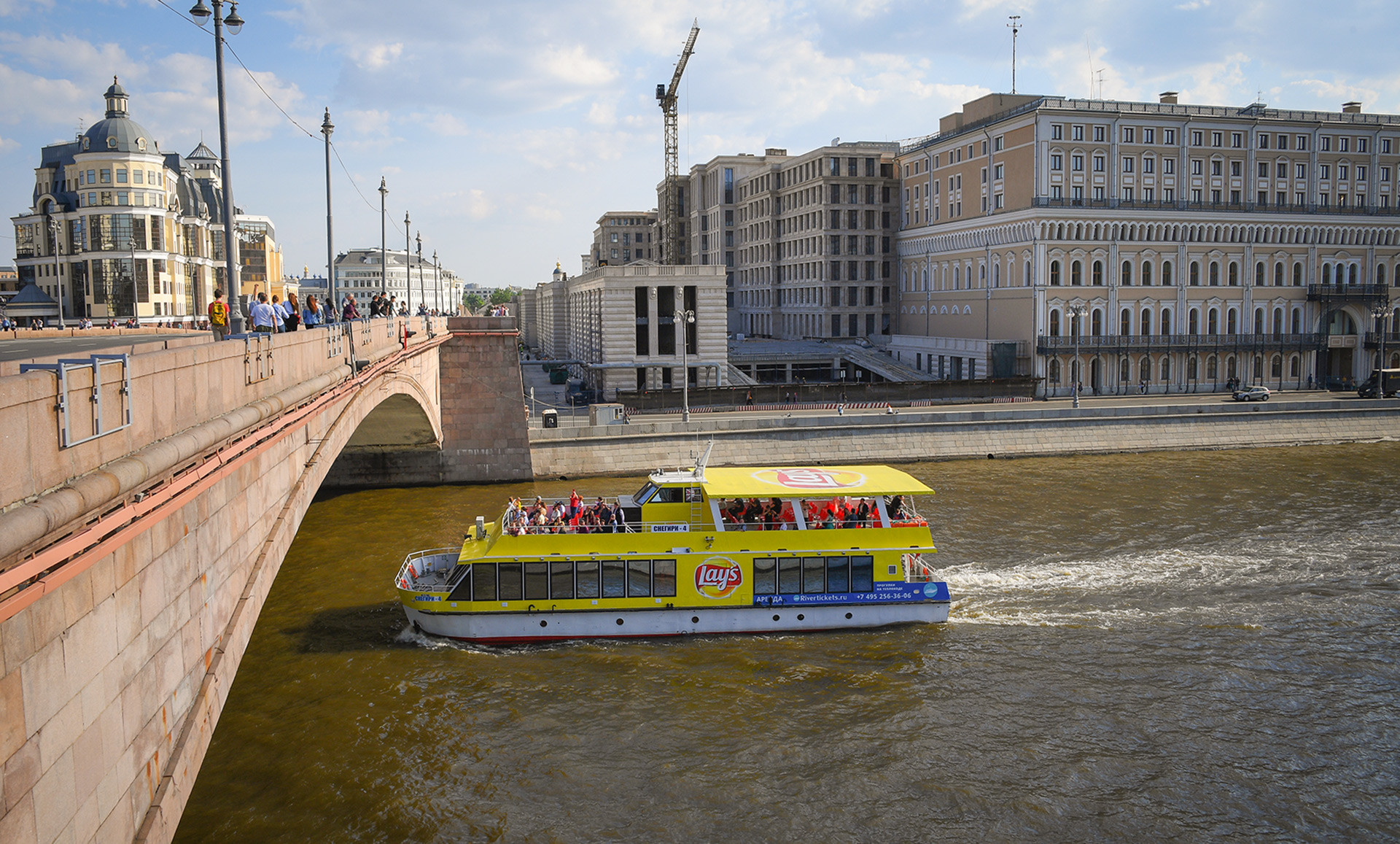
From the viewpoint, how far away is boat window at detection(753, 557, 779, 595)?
23.8 meters

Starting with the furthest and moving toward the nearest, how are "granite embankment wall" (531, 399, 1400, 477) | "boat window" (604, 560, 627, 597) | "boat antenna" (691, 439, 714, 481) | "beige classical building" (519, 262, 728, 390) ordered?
"beige classical building" (519, 262, 728, 390) → "granite embankment wall" (531, 399, 1400, 477) → "boat antenna" (691, 439, 714, 481) → "boat window" (604, 560, 627, 597)

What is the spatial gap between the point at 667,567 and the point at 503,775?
754 centimetres

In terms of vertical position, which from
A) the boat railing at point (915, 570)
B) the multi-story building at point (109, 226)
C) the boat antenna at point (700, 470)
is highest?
the multi-story building at point (109, 226)

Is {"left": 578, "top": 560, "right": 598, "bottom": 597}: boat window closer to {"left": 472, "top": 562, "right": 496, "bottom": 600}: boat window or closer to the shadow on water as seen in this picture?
{"left": 472, "top": 562, "right": 496, "bottom": 600}: boat window

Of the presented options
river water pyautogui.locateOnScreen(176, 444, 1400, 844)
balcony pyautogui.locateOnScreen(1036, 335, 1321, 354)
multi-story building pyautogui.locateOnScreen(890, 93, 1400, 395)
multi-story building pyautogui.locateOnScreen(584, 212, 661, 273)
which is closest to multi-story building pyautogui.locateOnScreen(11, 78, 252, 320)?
river water pyautogui.locateOnScreen(176, 444, 1400, 844)

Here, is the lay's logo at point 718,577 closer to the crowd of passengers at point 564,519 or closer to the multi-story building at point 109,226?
the crowd of passengers at point 564,519

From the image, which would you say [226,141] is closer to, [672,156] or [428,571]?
[428,571]

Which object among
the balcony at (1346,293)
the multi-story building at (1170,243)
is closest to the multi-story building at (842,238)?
the multi-story building at (1170,243)

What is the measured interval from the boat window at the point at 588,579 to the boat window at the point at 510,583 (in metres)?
1.46

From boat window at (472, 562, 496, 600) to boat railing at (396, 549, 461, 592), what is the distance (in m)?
0.71

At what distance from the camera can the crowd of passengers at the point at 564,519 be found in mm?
23562

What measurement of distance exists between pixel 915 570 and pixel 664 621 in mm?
6650

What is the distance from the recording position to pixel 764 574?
23.8m

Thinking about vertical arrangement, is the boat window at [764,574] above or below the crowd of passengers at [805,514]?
below
